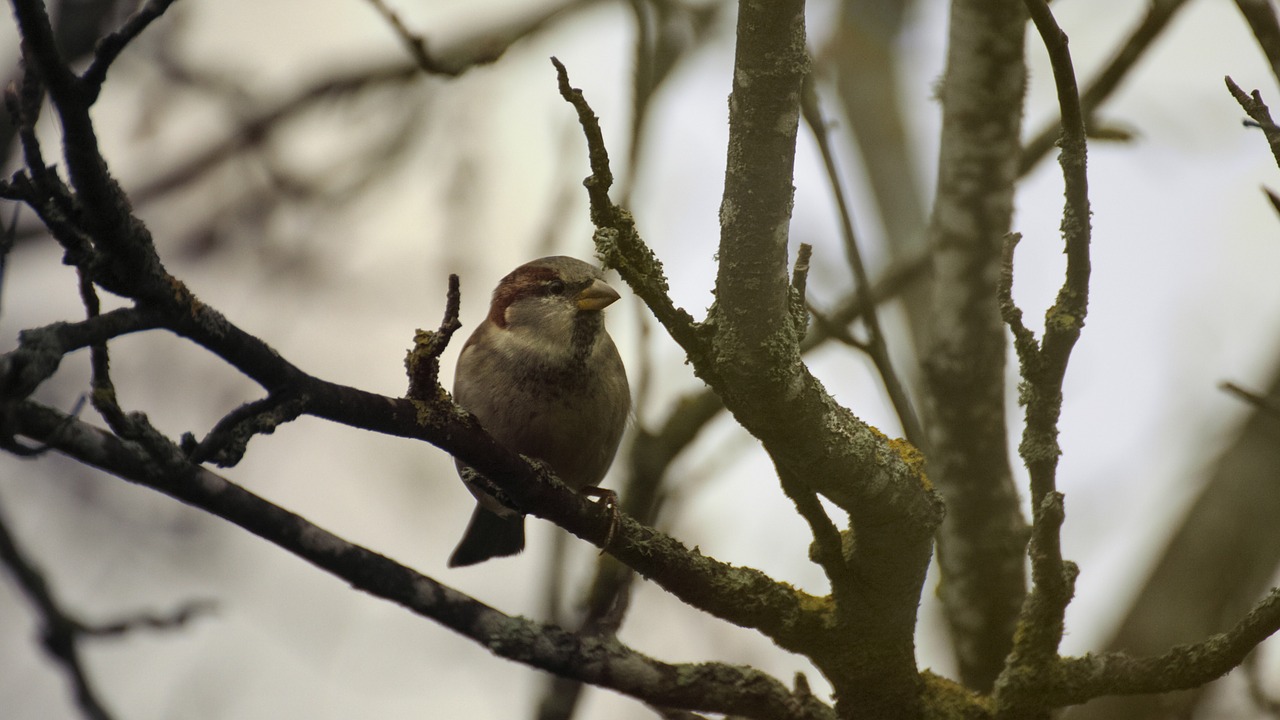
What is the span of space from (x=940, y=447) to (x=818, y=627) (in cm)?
112

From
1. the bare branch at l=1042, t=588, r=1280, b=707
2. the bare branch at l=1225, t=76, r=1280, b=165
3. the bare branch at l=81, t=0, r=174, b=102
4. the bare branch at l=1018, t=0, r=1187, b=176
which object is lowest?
the bare branch at l=1042, t=588, r=1280, b=707

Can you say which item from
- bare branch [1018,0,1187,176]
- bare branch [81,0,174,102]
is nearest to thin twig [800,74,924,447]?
bare branch [1018,0,1187,176]

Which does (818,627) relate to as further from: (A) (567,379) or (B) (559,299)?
(B) (559,299)

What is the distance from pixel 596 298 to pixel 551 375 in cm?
42

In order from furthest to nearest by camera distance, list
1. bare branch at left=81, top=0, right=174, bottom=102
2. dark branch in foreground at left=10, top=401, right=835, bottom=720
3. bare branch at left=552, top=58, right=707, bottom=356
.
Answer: bare branch at left=552, top=58, right=707, bottom=356
dark branch in foreground at left=10, top=401, right=835, bottom=720
bare branch at left=81, top=0, right=174, bottom=102

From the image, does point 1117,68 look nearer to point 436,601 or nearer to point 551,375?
point 551,375

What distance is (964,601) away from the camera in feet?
12.2

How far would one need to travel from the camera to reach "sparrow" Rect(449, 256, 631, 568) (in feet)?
12.5

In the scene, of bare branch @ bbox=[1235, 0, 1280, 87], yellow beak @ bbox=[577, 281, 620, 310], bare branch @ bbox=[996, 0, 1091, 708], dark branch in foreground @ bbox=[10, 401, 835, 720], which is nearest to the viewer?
dark branch in foreground @ bbox=[10, 401, 835, 720]

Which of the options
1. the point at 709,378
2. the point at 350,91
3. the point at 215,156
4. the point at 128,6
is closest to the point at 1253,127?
the point at 709,378

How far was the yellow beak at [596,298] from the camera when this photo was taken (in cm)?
411

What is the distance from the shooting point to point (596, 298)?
4.13m

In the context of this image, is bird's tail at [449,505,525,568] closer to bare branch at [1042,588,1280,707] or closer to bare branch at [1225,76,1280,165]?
bare branch at [1042,588,1280,707]

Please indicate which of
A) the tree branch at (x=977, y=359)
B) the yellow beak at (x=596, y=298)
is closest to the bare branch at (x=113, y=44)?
the yellow beak at (x=596, y=298)
